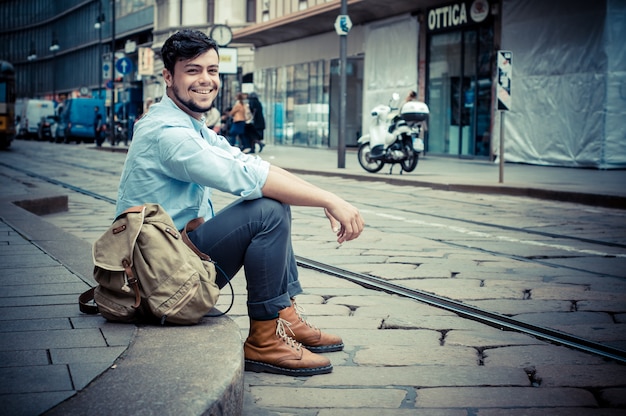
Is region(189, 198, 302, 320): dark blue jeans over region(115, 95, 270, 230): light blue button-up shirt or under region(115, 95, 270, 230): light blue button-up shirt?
under

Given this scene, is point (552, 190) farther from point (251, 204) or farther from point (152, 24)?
point (152, 24)

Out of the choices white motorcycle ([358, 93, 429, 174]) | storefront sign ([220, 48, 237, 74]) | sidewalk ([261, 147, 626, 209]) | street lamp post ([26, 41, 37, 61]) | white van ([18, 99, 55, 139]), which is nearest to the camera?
sidewalk ([261, 147, 626, 209])

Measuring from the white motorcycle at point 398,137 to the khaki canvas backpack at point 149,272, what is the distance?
1327 cm

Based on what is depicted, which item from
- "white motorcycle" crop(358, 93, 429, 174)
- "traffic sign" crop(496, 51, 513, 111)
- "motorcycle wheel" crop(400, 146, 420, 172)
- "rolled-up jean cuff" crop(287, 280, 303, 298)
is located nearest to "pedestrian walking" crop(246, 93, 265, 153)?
"white motorcycle" crop(358, 93, 429, 174)

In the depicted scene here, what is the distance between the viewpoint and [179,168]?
355 centimetres

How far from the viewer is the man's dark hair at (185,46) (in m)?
3.70

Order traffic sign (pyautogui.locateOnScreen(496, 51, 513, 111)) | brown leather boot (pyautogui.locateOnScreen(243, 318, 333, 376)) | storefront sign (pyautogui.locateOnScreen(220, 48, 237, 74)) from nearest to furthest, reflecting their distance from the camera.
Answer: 1. brown leather boot (pyautogui.locateOnScreen(243, 318, 333, 376))
2. traffic sign (pyautogui.locateOnScreen(496, 51, 513, 111))
3. storefront sign (pyautogui.locateOnScreen(220, 48, 237, 74))

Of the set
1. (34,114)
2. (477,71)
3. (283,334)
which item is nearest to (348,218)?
(283,334)

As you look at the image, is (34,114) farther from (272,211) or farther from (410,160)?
(272,211)

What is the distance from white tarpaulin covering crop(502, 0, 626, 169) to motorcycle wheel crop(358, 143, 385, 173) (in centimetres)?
430

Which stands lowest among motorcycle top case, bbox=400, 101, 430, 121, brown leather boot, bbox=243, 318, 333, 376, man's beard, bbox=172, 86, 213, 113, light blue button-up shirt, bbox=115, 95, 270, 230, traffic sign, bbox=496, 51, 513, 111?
brown leather boot, bbox=243, 318, 333, 376

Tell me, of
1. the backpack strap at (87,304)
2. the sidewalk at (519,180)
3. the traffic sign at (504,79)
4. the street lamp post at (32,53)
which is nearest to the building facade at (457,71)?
the traffic sign at (504,79)

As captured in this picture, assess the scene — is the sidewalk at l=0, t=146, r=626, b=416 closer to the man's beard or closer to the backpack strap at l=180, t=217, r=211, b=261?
the backpack strap at l=180, t=217, r=211, b=261

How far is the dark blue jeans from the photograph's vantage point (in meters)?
3.53
